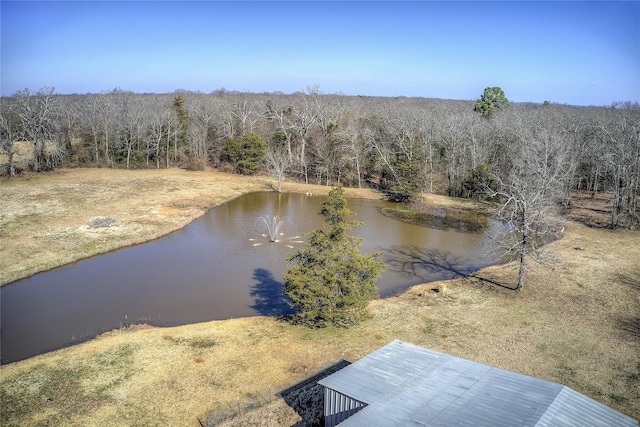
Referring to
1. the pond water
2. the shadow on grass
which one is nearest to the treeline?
the pond water

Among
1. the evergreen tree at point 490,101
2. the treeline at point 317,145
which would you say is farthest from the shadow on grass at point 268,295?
the evergreen tree at point 490,101

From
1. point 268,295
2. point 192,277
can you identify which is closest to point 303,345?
point 268,295

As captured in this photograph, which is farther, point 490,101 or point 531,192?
point 490,101

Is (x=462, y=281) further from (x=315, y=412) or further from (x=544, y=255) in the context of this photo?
(x=315, y=412)

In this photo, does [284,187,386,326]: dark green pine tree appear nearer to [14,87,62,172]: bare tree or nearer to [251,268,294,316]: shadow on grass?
[251,268,294,316]: shadow on grass

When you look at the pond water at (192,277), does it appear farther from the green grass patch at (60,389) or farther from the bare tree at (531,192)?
the bare tree at (531,192)

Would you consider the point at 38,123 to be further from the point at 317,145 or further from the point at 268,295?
the point at 268,295
